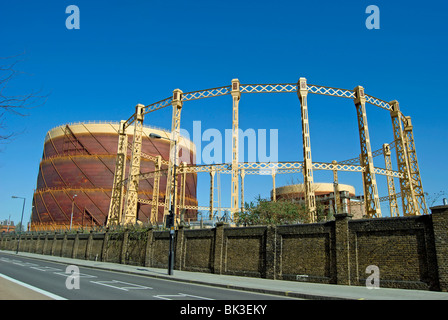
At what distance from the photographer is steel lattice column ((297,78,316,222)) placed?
2898 centimetres

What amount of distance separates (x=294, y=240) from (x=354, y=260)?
3611 mm

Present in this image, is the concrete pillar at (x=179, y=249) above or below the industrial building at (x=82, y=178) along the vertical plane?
below

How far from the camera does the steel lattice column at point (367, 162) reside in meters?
31.2

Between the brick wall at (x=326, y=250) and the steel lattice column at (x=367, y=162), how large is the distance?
14918 millimetres

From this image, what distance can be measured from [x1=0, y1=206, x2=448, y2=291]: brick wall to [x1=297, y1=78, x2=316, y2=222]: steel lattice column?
9.03m

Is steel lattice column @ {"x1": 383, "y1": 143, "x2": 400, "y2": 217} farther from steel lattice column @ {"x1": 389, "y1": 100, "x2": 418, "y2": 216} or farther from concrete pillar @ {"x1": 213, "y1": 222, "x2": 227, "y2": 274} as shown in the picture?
concrete pillar @ {"x1": 213, "y1": 222, "x2": 227, "y2": 274}

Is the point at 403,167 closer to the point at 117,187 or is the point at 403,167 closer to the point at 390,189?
the point at 390,189

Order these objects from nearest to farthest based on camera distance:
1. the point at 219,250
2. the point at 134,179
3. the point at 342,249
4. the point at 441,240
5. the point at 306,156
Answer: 1. the point at 441,240
2. the point at 342,249
3. the point at 219,250
4. the point at 306,156
5. the point at 134,179

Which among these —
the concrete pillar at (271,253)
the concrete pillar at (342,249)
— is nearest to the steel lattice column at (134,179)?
the concrete pillar at (271,253)

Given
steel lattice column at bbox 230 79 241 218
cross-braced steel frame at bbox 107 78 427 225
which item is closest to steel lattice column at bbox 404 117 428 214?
cross-braced steel frame at bbox 107 78 427 225

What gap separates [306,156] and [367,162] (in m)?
6.66

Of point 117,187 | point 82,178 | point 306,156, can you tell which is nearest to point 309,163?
point 306,156

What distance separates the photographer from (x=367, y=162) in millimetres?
32469

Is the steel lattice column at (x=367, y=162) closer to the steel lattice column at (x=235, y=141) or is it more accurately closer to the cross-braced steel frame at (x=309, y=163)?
the cross-braced steel frame at (x=309, y=163)
